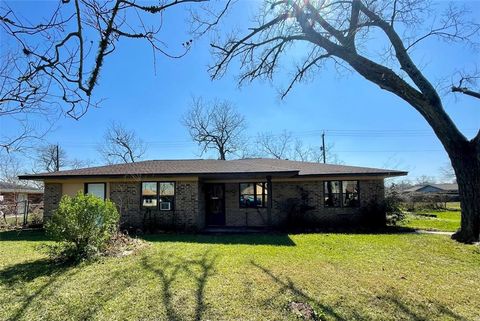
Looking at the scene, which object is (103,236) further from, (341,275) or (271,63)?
(271,63)

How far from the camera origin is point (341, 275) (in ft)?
21.0

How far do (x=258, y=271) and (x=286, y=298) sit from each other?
159 cm

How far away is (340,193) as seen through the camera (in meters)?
15.2

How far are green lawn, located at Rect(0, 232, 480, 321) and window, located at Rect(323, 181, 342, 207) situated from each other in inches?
228

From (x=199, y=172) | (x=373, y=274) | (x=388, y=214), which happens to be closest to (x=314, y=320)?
(x=373, y=274)

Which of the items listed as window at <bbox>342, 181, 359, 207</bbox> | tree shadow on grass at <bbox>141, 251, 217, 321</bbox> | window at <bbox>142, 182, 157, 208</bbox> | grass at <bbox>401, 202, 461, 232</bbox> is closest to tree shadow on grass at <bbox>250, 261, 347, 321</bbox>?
tree shadow on grass at <bbox>141, 251, 217, 321</bbox>

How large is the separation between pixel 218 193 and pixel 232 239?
15.7ft

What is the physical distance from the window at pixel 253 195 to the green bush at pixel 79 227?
811cm

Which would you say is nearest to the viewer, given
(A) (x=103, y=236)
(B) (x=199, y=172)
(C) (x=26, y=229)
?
(A) (x=103, y=236)

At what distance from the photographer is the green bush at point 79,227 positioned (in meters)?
7.44

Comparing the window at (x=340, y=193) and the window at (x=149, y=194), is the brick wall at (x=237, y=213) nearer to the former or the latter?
the window at (x=340, y=193)

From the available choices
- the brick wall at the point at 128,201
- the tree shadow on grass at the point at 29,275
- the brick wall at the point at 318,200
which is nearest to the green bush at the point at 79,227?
the tree shadow on grass at the point at 29,275

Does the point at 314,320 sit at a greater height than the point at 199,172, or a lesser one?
lesser

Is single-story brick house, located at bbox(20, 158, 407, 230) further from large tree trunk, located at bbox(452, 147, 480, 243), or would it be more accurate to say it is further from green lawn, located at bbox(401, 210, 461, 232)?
large tree trunk, located at bbox(452, 147, 480, 243)
